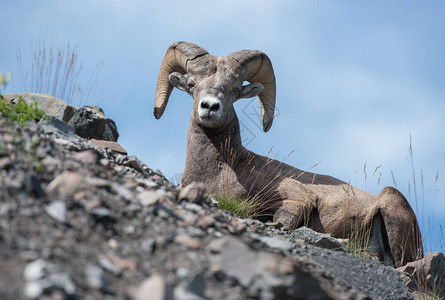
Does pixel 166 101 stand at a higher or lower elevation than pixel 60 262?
higher

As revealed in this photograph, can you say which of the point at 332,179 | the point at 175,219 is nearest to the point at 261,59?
the point at 332,179

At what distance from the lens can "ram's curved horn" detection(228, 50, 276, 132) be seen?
9497mm

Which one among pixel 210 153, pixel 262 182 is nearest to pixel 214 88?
pixel 210 153

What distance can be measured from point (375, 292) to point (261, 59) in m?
5.78

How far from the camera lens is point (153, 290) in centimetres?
286

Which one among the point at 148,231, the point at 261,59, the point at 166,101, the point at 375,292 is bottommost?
the point at 375,292

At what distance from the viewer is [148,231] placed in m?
3.73

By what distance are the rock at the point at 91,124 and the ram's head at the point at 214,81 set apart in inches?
79.2

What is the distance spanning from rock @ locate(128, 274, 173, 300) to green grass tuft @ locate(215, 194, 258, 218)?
4564mm

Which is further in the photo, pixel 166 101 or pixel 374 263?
pixel 166 101

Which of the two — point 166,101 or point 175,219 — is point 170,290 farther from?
point 166,101

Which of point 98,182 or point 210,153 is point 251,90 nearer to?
point 210,153

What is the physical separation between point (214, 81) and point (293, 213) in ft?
8.87

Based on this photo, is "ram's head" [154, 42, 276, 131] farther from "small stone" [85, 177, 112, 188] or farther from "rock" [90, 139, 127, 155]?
"small stone" [85, 177, 112, 188]
